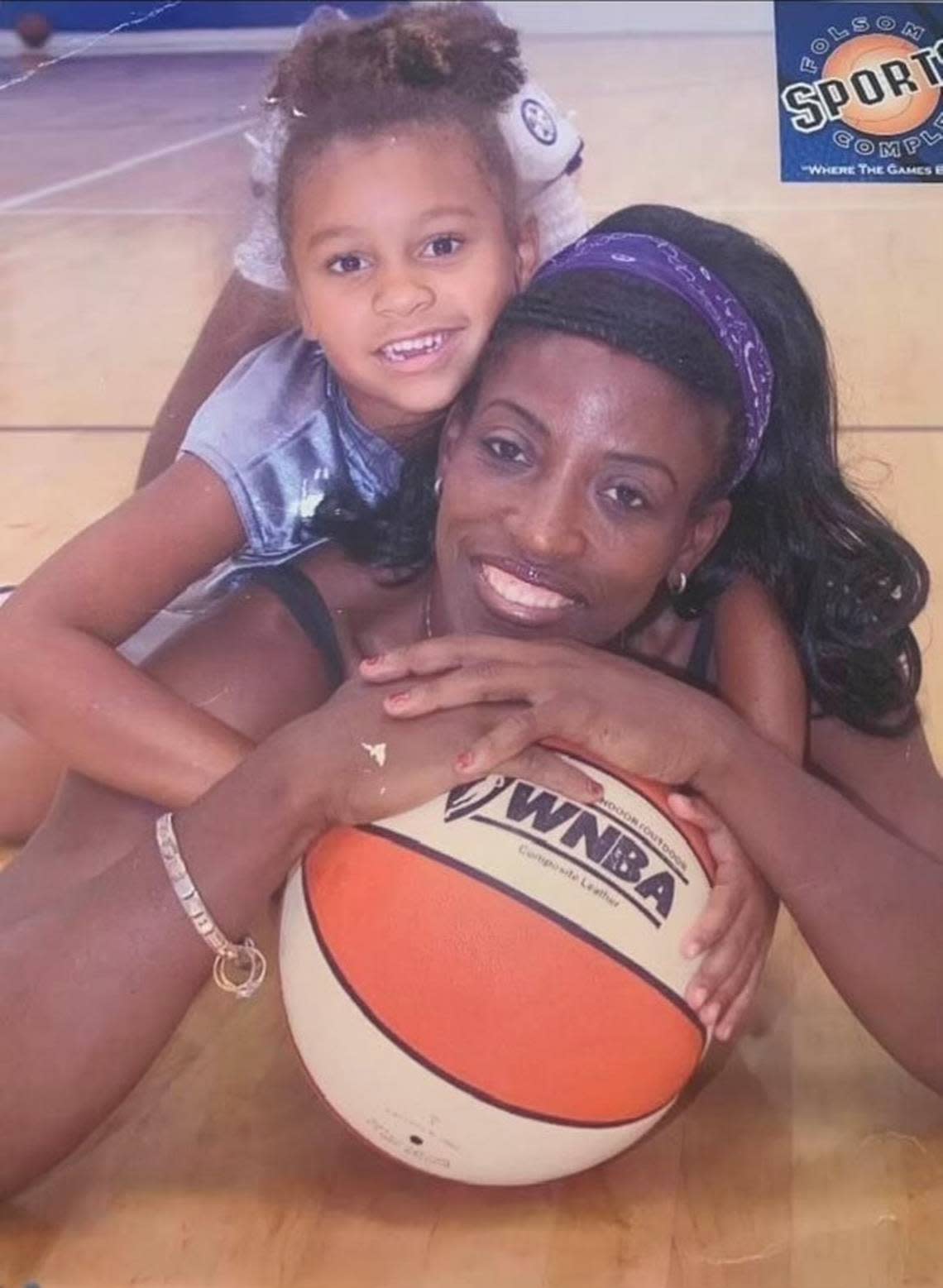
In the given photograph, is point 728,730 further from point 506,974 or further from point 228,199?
point 228,199

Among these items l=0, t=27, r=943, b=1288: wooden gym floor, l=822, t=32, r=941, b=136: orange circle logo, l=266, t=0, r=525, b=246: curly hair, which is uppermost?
l=266, t=0, r=525, b=246: curly hair

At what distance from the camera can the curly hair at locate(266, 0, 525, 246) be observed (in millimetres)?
1221

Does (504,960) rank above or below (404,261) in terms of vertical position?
below

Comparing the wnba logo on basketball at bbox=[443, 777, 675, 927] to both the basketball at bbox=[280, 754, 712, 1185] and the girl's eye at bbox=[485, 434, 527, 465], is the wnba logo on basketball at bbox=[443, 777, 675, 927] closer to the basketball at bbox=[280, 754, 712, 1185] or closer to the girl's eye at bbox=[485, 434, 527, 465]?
the basketball at bbox=[280, 754, 712, 1185]

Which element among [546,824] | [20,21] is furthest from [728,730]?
[20,21]

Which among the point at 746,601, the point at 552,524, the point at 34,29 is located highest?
the point at 34,29

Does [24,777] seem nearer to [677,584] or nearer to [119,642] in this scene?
[119,642]

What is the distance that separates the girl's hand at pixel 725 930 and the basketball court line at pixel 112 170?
46cm

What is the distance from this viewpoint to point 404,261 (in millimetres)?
1229

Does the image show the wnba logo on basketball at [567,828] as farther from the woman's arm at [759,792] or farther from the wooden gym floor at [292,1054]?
the wooden gym floor at [292,1054]

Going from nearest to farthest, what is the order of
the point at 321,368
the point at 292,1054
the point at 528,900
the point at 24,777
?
1. the point at 528,900
2. the point at 321,368
3. the point at 292,1054
4. the point at 24,777

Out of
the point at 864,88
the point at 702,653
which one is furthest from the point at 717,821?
the point at 864,88

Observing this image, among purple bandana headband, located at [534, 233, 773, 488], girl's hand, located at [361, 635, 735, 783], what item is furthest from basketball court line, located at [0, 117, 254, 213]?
girl's hand, located at [361, 635, 735, 783]

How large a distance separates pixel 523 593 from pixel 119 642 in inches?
9.3
